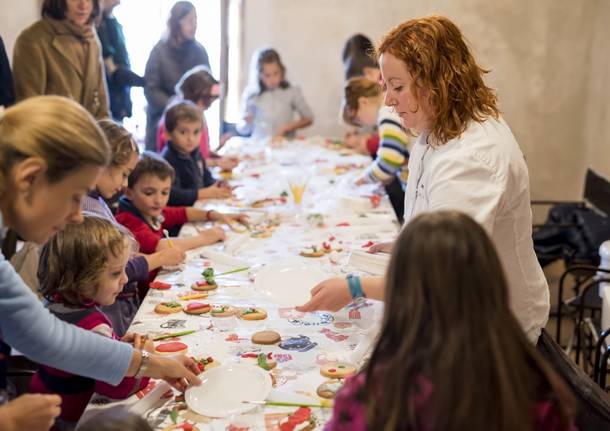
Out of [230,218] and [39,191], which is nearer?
[39,191]

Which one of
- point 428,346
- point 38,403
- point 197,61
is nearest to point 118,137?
point 38,403

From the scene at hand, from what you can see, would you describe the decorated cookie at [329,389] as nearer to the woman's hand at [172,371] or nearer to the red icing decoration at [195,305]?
the woman's hand at [172,371]

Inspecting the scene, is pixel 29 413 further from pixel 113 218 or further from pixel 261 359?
pixel 113 218

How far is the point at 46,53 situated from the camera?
12.1ft

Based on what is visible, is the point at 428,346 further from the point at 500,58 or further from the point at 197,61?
the point at 500,58

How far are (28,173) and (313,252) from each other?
1.47 meters

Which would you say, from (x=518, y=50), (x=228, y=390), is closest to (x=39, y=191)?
(x=228, y=390)

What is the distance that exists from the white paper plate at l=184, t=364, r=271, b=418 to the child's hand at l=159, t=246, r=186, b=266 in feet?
2.65

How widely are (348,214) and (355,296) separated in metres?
Result: 1.50

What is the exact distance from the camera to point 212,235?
2754 millimetres

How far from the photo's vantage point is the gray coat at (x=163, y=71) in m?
4.89

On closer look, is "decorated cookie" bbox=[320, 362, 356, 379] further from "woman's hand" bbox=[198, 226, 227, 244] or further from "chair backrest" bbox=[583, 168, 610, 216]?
"chair backrest" bbox=[583, 168, 610, 216]

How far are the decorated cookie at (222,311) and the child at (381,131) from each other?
1.49m

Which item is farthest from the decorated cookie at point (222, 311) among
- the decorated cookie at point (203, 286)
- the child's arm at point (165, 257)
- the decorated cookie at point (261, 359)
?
the child's arm at point (165, 257)
